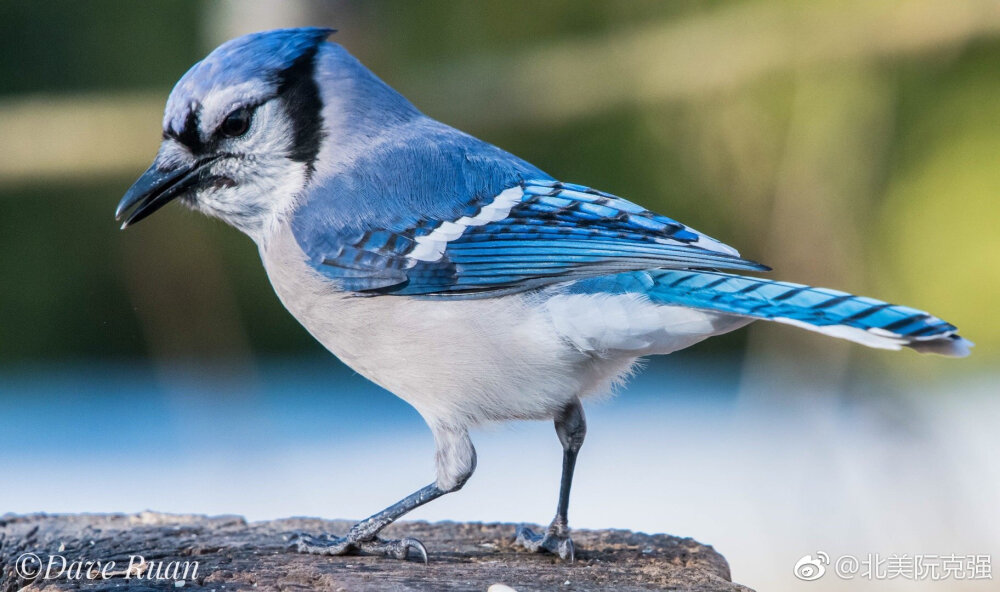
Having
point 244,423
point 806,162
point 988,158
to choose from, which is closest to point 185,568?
point 244,423

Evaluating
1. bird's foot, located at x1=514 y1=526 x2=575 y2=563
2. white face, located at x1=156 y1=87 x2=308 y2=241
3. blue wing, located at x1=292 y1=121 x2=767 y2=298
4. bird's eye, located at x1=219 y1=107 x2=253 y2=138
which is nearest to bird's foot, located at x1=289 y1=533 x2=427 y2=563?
bird's foot, located at x1=514 y1=526 x2=575 y2=563

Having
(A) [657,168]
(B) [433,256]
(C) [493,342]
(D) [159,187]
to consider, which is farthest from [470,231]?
(A) [657,168]

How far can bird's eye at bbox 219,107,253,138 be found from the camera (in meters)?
1.69

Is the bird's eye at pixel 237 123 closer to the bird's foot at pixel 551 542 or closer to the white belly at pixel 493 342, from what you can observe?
the white belly at pixel 493 342

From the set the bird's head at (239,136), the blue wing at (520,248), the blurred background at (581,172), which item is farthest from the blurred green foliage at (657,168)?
the blue wing at (520,248)

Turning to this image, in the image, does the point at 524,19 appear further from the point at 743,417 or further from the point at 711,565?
the point at 711,565

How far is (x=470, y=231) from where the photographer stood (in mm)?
1665

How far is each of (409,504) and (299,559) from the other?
0.61ft

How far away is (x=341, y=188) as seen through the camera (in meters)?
1.73

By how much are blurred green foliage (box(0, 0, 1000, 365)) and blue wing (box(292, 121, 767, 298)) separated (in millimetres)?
2002

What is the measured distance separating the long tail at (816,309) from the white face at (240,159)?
0.63 m

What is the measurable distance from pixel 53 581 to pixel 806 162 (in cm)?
292

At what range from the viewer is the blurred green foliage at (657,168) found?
372 centimetres

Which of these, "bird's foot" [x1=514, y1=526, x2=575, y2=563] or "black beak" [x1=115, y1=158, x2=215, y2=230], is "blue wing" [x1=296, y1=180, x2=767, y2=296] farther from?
"bird's foot" [x1=514, y1=526, x2=575, y2=563]
